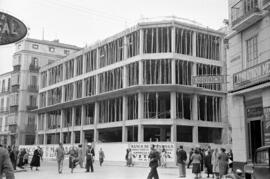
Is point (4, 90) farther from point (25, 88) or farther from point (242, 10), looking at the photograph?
point (242, 10)

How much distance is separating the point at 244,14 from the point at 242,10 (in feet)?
3.32

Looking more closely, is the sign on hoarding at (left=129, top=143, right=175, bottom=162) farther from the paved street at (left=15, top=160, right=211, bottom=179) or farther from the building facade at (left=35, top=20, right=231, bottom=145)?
the paved street at (left=15, top=160, right=211, bottom=179)

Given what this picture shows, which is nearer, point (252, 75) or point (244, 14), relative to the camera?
point (252, 75)

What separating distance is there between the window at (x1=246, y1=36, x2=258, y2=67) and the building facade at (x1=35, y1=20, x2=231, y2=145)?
19.0 m

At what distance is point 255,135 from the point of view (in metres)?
21.6

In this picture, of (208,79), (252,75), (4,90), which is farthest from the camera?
(4,90)

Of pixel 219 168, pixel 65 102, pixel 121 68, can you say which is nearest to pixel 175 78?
pixel 121 68

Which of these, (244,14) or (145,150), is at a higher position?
(244,14)

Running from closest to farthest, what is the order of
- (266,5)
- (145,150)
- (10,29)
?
1. (10,29)
2. (266,5)
3. (145,150)

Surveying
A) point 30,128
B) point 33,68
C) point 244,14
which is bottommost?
point 30,128

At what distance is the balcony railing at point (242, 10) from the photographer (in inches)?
834

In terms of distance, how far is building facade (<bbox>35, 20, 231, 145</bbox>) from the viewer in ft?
140

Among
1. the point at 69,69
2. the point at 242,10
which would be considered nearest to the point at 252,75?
the point at 242,10

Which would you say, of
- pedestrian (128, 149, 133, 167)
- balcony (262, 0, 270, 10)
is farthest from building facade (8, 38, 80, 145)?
balcony (262, 0, 270, 10)
